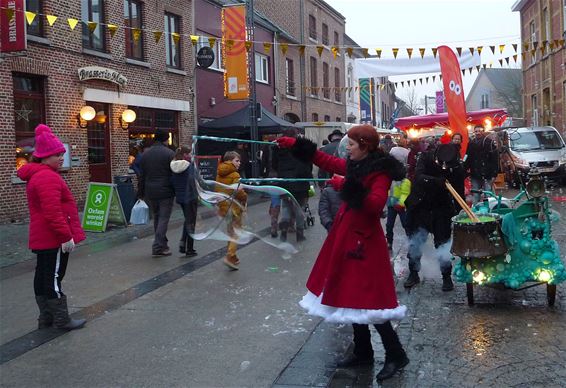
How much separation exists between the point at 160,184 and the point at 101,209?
326 cm

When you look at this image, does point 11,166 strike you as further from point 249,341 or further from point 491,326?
point 491,326

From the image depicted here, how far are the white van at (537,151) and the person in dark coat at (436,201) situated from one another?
12078 mm

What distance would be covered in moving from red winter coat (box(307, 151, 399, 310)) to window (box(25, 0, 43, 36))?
473 inches

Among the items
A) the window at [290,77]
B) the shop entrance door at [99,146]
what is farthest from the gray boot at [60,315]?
the window at [290,77]

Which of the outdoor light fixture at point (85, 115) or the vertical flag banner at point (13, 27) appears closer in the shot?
the vertical flag banner at point (13, 27)

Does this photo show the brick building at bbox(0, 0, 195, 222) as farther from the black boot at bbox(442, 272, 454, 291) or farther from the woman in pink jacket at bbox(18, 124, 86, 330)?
the black boot at bbox(442, 272, 454, 291)

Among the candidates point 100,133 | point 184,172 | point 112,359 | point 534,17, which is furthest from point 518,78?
point 112,359

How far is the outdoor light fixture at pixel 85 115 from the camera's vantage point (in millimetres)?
14727

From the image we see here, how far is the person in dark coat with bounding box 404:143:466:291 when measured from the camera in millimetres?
6133

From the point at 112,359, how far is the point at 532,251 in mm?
3727

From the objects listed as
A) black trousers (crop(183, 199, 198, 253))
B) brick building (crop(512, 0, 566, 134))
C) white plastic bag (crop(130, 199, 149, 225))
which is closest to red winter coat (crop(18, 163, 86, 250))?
black trousers (crop(183, 199, 198, 253))

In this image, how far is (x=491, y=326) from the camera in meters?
4.96

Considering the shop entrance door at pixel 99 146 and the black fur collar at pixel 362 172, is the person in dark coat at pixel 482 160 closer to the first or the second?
the black fur collar at pixel 362 172

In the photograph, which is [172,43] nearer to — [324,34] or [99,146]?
[99,146]
